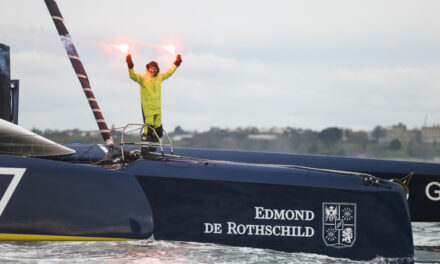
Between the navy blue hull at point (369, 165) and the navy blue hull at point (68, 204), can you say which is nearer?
the navy blue hull at point (68, 204)

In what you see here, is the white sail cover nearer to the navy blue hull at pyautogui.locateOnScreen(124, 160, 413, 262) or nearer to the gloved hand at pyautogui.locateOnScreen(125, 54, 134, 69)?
the navy blue hull at pyautogui.locateOnScreen(124, 160, 413, 262)

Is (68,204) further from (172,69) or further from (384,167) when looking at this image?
(384,167)

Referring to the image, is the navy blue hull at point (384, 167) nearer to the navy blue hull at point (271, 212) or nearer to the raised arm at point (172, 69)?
the raised arm at point (172, 69)

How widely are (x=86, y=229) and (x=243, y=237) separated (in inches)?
47.5

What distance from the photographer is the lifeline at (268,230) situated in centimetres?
507

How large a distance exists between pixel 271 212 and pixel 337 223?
0.54 metres

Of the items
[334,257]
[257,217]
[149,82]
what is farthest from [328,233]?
[149,82]

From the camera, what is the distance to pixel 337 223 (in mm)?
5145

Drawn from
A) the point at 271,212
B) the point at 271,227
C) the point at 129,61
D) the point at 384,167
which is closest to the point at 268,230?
the point at 271,227

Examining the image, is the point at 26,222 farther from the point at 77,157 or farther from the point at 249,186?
the point at 77,157

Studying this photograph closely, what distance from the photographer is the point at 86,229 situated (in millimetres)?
4805

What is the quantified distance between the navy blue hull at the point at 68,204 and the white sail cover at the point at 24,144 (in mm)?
523

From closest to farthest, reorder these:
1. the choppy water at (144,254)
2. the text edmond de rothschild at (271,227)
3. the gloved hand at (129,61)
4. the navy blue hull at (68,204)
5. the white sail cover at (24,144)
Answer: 1. the navy blue hull at (68,204)
2. the text edmond de rothschild at (271,227)
3. the choppy water at (144,254)
4. the white sail cover at (24,144)
5. the gloved hand at (129,61)

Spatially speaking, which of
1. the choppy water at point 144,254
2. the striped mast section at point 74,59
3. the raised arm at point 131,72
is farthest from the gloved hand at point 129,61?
the choppy water at point 144,254
